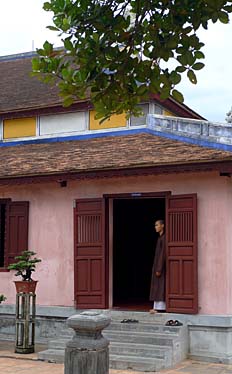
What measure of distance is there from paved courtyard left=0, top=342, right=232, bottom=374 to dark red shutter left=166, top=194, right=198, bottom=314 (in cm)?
99

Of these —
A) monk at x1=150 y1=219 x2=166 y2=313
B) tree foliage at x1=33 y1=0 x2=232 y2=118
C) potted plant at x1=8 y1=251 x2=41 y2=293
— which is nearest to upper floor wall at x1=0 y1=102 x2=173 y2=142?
monk at x1=150 y1=219 x2=166 y2=313

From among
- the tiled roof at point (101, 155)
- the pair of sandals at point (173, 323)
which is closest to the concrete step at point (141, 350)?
the pair of sandals at point (173, 323)

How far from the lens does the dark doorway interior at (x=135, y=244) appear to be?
50.2 ft

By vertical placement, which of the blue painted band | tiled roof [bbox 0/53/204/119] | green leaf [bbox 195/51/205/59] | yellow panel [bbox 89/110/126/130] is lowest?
green leaf [bbox 195/51/205/59]

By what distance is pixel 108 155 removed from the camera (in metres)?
12.5

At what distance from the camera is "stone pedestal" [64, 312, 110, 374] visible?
5.68m

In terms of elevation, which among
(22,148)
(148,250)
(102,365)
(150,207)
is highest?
(22,148)

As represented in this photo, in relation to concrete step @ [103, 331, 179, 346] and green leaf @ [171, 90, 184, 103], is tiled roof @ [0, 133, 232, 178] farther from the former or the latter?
green leaf @ [171, 90, 184, 103]

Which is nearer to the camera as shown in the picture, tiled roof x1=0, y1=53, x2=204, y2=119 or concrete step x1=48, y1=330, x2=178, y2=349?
concrete step x1=48, y1=330, x2=178, y2=349

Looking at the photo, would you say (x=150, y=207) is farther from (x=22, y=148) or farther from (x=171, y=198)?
(x=171, y=198)

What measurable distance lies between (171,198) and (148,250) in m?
4.75

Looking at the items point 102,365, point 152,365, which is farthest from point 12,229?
point 102,365

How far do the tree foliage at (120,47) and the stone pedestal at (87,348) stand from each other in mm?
1798

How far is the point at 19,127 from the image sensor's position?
52.6ft
